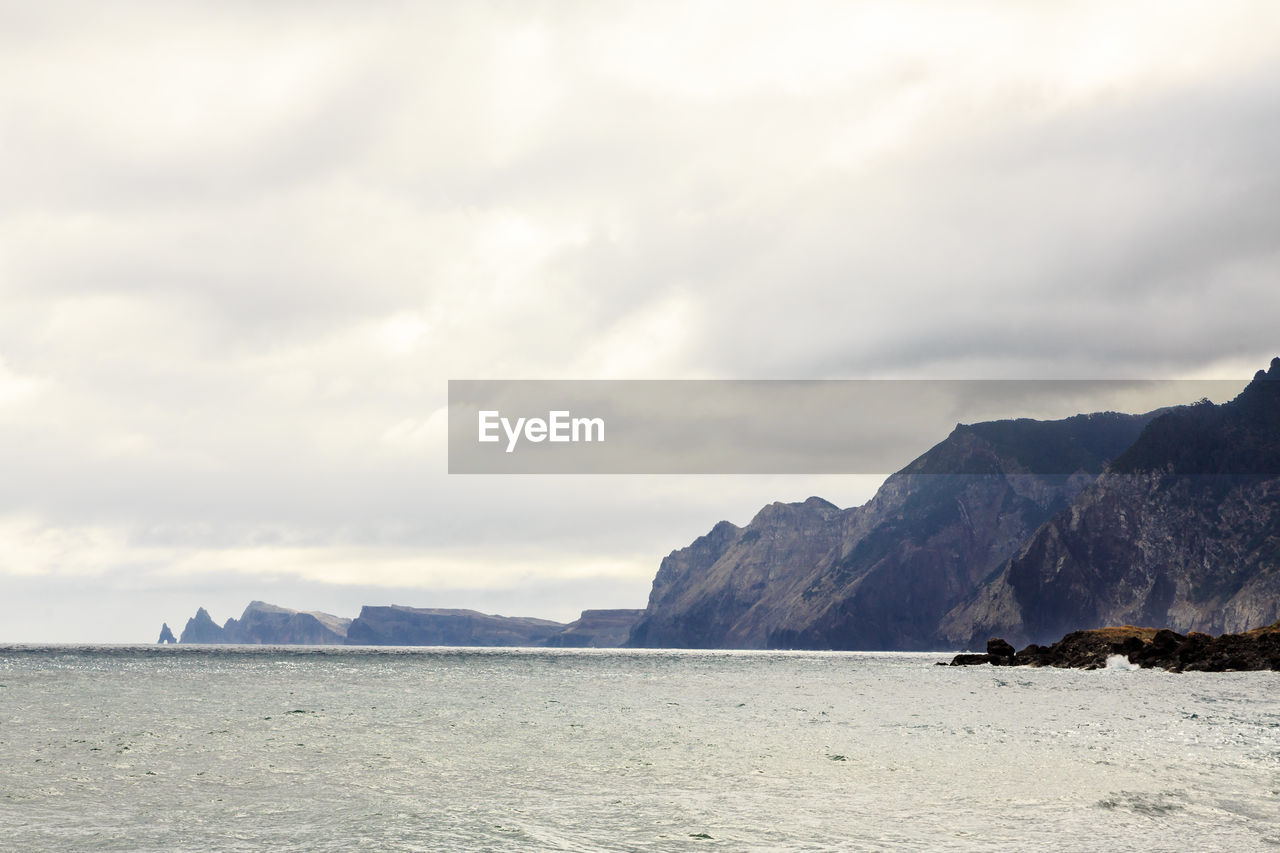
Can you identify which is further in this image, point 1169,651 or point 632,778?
point 1169,651

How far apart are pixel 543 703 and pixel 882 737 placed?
3016 cm

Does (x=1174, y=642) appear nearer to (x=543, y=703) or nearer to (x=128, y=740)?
(x=543, y=703)

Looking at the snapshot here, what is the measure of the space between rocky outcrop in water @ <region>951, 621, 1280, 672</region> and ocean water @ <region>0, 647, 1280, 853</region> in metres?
73.7

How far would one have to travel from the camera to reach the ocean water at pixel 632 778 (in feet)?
67.5

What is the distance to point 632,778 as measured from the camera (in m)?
29.9

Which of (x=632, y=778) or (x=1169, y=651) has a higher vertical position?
(x=632, y=778)

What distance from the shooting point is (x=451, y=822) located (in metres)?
22.1

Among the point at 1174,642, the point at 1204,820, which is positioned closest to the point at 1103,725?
the point at 1204,820

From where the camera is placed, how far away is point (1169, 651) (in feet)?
456

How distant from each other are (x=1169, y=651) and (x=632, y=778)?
134055 mm

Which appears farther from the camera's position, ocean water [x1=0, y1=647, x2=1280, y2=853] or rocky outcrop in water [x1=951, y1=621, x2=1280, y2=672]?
rocky outcrop in water [x1=951, y1=621, x2=1280, y2=672]

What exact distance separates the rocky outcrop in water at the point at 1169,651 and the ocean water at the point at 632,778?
73693mm

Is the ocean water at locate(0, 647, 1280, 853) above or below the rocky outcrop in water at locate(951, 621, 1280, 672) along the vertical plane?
above

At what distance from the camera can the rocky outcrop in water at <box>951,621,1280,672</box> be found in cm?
12256
